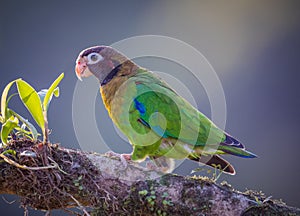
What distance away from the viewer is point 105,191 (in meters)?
2.98

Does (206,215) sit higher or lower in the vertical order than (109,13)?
lower

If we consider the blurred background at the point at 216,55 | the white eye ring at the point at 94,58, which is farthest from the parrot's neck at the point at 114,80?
the blurred background at the point at 216,55

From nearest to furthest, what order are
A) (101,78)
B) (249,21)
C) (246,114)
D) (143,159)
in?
(143,159) < (101,78) < (246,114) < (249,21)

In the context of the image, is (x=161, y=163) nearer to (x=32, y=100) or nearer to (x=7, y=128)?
(x=32, y=100)

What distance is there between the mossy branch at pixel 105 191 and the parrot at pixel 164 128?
61 cm

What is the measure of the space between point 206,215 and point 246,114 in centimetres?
534

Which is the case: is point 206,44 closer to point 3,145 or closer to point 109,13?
point 109,13

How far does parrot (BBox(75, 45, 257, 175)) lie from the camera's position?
12.5 feet

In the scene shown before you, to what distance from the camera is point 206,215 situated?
295cm

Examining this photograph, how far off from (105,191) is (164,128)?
1.01m

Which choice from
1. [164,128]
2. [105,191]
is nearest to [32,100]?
[105,191]

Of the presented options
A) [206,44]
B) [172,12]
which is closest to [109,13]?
[172,12]

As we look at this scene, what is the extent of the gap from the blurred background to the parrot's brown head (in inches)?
116

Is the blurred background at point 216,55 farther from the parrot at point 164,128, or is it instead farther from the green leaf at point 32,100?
the green leaf at point 32,100
